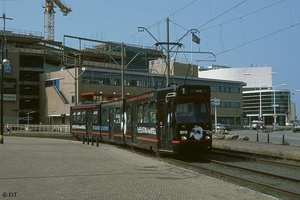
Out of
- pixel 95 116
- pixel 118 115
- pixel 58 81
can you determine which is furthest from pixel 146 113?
pixel 58 81

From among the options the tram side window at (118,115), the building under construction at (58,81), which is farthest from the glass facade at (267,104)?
the tram side window at (118,115)

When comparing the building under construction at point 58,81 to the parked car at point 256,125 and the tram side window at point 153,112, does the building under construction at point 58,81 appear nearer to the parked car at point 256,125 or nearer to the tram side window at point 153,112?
the parked car at point 256,125

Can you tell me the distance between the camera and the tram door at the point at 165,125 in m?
18.5

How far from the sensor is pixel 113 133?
29062 mm

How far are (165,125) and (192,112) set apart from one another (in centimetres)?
134

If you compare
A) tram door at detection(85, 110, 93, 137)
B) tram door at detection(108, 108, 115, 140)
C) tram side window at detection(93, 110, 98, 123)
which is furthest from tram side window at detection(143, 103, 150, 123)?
tram door at detection(85, 110, 93, 137)

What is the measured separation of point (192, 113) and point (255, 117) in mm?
135871

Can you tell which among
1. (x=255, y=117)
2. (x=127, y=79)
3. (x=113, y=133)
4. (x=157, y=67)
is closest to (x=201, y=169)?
(x=113, y=133)

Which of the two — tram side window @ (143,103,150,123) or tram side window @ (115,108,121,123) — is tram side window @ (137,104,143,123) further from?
tram side window @ (115,108,121,123)

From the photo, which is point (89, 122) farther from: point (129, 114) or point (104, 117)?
point (129, 114)

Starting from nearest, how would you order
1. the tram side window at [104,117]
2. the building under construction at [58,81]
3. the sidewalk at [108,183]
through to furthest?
the sidewalk at [108,183] < the tram side window at [104,117] < the building under construction at [58,81]

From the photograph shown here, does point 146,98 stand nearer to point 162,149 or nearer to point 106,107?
point 162,149

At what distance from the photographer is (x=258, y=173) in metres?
14.6

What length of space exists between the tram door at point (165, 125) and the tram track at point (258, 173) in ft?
2.33
